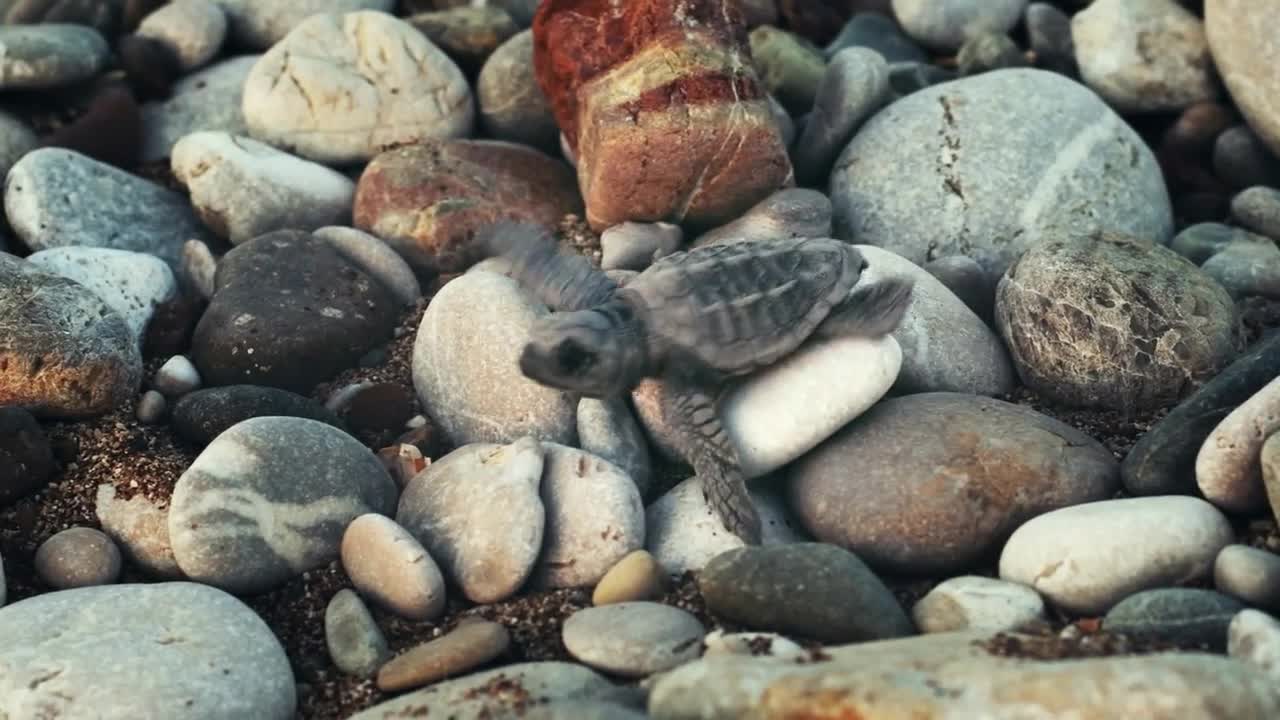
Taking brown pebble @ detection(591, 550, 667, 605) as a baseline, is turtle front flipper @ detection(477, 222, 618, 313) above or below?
above

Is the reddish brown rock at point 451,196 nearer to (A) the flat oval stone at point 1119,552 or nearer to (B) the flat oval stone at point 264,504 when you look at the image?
(B) the flat oval stone at point 264,504

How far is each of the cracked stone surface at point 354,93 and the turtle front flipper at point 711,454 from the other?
2.53 metres

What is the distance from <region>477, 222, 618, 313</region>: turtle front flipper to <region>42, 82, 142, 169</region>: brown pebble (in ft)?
8.03

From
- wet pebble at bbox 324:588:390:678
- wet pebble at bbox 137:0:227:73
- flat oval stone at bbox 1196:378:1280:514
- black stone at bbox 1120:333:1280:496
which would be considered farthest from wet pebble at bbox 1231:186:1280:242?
Answer: wet pebble at bbox 137:0:227:73

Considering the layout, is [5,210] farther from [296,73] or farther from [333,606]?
[333,606]

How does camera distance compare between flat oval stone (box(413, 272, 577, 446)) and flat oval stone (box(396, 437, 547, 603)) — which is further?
flat oval stone (box(413, 272, 577, 446))

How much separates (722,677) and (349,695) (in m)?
1.34

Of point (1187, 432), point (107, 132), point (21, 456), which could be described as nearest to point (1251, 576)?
point (1187, 432)

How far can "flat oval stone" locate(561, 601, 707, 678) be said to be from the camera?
4.32 meters

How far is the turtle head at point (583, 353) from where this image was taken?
199 inches

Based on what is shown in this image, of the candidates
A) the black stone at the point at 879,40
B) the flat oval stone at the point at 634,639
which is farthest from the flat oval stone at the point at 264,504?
the black stone at the point at 879,40

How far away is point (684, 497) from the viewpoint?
525 centimetres

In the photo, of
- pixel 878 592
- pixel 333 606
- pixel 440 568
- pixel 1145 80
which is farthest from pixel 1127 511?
pixel 1145 80

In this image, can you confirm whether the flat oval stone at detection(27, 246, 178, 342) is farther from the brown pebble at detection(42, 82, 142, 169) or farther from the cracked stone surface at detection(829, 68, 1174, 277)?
the cracked stone surface at detection(829, 68, 1174, 277)
